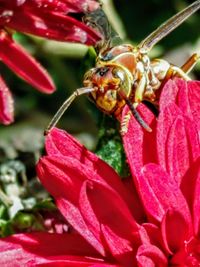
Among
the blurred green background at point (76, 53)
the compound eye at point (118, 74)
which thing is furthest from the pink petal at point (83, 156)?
the blurred green background at point (76, 53)

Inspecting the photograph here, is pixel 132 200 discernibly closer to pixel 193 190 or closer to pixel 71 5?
pixel 193 190

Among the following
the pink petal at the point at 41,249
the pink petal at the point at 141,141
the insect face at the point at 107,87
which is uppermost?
the insect face at the point at 107,87

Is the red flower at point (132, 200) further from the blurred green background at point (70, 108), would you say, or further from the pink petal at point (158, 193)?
the blurred green background at point (70, 108)

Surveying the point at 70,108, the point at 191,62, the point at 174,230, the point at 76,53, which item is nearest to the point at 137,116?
the point at 174,230

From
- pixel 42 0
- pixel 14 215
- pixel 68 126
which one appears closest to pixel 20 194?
pixel 14 215

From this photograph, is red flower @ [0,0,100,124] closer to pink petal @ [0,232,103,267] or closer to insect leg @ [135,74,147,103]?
insect leg @ [135,74,147,103]

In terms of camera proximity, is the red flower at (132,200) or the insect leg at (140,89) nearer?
the red flower at (132,200)
